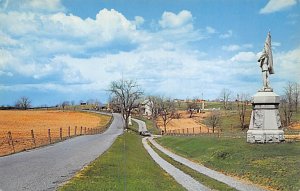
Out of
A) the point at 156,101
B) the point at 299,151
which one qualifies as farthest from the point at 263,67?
the point at 156,101

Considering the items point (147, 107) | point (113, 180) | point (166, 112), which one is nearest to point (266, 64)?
point (113, 180)

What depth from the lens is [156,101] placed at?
517ft

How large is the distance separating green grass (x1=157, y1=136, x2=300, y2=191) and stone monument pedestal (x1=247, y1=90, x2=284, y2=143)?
1187 millimetres

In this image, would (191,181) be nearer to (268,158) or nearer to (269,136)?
(268,158)

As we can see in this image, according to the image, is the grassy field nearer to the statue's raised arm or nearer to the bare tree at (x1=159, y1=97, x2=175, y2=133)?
the statue's raised arm

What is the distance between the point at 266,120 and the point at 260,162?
26.2 feet

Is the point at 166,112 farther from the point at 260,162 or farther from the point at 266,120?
the point at 260,162

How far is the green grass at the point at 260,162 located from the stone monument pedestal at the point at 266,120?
3.90ft

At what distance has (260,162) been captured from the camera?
26.5 metres

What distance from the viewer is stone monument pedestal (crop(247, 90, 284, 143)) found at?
33.5 m

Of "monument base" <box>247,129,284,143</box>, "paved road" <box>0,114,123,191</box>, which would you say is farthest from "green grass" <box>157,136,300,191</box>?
"paved road" <box>0,114,123,191</box>

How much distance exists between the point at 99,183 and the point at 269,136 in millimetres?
18785

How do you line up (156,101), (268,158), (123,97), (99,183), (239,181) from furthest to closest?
(156,101) < (123,97) < (268,158) < (239,181) < (99,183)

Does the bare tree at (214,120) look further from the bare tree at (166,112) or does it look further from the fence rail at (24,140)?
the fence rail at (24,140)
